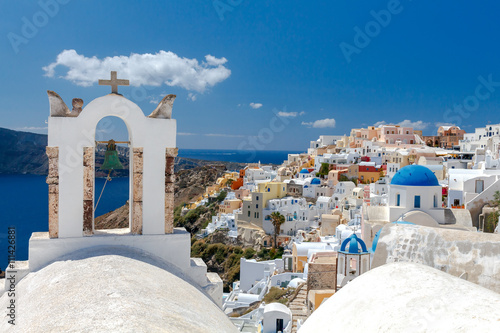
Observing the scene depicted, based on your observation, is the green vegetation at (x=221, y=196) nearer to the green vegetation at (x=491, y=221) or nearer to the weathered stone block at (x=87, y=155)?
the green vegetation at (x=491, y=221)

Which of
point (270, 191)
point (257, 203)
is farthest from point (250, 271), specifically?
point (270, 191)

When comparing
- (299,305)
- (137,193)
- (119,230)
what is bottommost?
(299,305)

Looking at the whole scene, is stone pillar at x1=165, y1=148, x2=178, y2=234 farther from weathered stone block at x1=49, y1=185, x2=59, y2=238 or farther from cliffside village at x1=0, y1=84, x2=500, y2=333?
weathered stone block at x1=49, y1=185, x2=59, y2=238

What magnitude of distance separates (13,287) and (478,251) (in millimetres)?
4573

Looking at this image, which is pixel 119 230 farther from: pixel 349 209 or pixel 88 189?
pixel 349 209

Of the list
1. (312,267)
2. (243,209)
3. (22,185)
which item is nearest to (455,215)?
(312,267)

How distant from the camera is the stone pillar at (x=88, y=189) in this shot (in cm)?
447

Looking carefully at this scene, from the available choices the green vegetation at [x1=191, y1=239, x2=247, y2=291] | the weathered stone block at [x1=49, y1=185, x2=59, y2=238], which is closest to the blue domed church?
the weathered stone block at [x1=49, y1=185, x2=59, y2=238]

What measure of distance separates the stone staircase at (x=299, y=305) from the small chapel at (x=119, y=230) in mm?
9295

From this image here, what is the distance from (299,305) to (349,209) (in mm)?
18024

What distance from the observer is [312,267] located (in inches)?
615

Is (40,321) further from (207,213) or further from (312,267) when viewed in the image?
(207,213)

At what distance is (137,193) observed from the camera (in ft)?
15.3

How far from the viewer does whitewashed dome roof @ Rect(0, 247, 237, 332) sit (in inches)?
95.0
